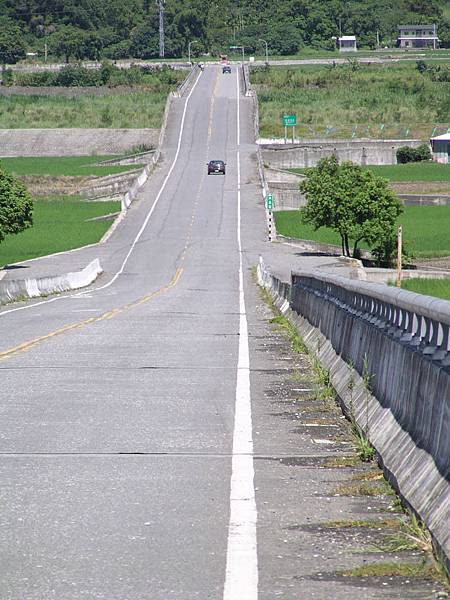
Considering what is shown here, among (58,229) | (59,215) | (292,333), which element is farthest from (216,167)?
(292,333)

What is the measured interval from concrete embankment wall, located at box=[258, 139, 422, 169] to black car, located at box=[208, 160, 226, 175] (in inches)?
536

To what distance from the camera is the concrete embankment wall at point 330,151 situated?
13662 cm

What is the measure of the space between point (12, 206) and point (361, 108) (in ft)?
325

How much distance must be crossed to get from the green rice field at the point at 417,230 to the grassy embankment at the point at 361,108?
4341 centimetres

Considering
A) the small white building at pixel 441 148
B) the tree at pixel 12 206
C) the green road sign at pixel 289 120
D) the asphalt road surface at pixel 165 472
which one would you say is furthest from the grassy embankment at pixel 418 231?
the asphalt road surface at pixel 165 472

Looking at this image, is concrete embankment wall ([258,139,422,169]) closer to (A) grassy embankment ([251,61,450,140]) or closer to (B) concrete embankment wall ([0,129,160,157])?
(A) grassy embankment ([251,61,450,140])

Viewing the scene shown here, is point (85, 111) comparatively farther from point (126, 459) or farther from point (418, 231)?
point (126, 459)

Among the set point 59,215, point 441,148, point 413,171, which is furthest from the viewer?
point 441,148

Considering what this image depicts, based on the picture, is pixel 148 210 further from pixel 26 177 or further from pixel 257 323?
pixel 257 323

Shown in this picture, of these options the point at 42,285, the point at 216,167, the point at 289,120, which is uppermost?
the point at 289,120

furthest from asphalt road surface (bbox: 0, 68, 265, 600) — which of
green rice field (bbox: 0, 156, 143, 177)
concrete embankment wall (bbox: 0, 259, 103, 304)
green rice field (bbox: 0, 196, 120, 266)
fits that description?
green rice field (bbox: 0, 156, 143, 177)

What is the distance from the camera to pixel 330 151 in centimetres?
13912

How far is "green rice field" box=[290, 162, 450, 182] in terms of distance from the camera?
12194 centimetres

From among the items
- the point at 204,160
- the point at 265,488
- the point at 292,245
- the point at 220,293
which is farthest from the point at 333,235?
the point at 265,488
